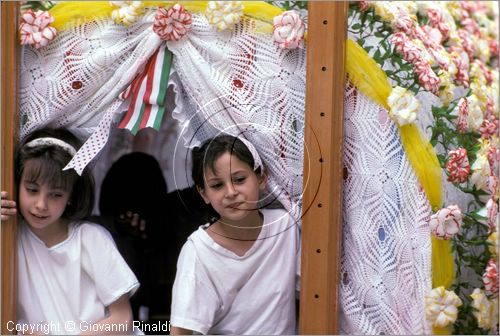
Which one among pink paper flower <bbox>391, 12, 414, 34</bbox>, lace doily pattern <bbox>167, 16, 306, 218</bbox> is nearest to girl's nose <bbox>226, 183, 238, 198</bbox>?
lace doily pattern <bbox>167, 16, 306, 218</bbox>

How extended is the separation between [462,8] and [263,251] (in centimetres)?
135

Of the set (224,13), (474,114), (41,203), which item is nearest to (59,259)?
(41,203)

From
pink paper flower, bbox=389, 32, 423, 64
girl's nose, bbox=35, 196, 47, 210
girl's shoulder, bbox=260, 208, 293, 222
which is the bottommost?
girl's shoulder, bbox=260, 208, 293, 222

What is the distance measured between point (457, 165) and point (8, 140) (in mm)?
1305

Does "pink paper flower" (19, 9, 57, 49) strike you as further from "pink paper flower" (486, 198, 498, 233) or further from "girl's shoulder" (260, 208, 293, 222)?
"pink paper flower" (486, 198, 498, 233)

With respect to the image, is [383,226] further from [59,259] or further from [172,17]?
[59,259]

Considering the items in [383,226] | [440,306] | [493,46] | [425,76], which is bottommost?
[440,306]

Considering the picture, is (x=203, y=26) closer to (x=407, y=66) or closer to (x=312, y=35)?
(x=312, y=35)

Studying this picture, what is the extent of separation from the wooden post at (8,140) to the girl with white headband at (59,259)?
38 mm

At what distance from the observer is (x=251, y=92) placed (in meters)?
2.24

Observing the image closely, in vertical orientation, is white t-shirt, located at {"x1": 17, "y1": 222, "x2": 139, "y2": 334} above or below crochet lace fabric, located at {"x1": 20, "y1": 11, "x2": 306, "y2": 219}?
below

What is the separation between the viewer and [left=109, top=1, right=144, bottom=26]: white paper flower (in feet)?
7.48

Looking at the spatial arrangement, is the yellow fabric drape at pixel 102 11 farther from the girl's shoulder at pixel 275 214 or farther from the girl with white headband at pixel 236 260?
the girl's shoulder at pixel 275 214

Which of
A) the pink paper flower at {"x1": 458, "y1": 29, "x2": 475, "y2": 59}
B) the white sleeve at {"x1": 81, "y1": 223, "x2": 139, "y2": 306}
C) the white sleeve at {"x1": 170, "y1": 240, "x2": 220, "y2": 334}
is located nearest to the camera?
the white sleeve at {"x1": 170, "y1": 240, "x2": 220, "y2": 334}
